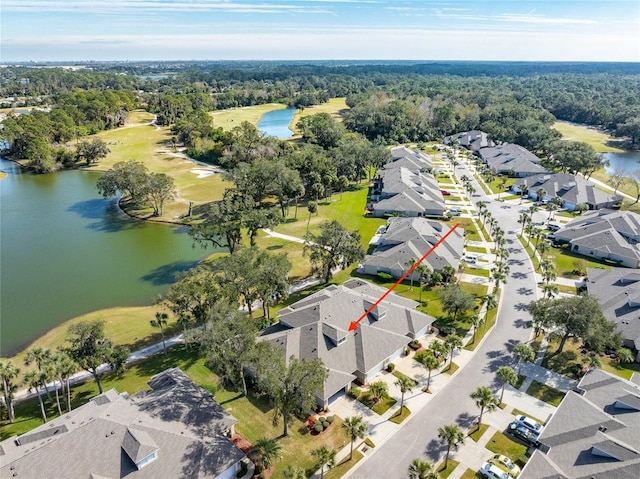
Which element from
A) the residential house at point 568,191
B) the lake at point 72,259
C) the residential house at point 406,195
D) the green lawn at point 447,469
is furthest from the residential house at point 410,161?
the green lawn at point 447,469

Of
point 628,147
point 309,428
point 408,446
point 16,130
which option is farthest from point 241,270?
point 628,147

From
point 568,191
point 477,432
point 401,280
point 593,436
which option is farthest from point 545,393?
point 568,191

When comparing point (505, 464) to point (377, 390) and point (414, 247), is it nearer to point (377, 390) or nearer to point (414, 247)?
point (377, 390)

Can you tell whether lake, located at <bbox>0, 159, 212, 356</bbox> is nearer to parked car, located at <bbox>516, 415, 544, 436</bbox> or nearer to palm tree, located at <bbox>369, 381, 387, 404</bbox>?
palm tree, located at <bbox>369, 381, 387, 404</bbox>

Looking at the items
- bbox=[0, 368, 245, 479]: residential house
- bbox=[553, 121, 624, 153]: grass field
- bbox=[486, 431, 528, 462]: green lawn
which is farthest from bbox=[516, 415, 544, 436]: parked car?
bbox=[553, 121, 624, 153]: grass field

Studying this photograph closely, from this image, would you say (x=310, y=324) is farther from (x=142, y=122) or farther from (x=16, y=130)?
(x=142, y=122)

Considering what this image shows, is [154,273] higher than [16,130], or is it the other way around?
[16,130]
